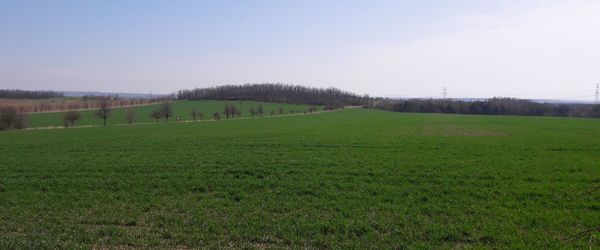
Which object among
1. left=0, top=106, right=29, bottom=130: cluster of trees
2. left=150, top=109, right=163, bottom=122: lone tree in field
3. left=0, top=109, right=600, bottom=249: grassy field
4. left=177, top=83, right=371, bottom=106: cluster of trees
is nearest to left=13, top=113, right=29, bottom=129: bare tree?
left=0, top=106, right=29, bottom=130: cluster of trees

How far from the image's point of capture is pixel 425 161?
1825cm

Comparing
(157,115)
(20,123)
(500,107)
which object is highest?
(500,107)

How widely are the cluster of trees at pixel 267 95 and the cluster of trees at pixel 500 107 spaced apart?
42.2 meters

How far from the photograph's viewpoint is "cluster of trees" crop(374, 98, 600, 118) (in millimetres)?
110062

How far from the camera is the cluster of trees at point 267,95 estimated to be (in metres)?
168

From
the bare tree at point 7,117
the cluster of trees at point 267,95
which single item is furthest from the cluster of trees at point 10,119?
the cluster of trees at point 267,95

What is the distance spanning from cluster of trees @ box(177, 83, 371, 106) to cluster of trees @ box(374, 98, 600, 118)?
42.2 metres

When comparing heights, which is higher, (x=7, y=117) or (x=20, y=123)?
(x=7, y=117)

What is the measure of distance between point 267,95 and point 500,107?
94.3 metres

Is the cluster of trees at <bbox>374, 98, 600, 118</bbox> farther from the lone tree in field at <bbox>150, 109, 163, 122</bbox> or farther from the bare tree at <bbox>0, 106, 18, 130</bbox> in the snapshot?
the bare tree at <bbox>0, 106, 18, 130</bbox>

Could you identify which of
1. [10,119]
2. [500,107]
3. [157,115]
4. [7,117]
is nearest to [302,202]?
[7,117]

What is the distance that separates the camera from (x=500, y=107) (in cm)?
11950

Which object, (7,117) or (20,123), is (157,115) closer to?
(20,123)

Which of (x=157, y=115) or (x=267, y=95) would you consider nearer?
(x=157, y=115)
